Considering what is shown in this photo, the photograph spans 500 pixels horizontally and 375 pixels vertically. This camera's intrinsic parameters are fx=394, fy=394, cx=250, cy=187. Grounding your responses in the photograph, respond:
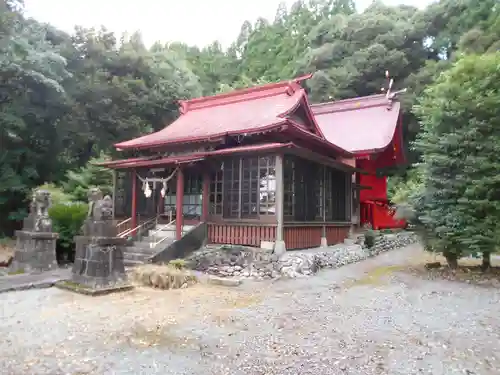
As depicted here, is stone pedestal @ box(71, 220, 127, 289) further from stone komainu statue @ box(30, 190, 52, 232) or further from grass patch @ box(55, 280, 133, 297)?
stone komainu statue @ box(30, 190, 52, 232)

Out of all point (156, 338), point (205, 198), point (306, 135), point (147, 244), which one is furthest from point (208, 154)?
point (156, 338)

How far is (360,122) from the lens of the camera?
64.2 feet

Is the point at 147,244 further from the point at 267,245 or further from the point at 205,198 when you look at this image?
the point at 267,245

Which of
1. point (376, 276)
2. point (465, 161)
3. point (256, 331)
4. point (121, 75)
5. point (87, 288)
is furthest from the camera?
point (121, 75)

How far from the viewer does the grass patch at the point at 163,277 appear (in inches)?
322

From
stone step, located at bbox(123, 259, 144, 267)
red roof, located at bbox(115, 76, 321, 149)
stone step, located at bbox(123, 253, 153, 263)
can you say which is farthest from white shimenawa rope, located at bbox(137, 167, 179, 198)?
stone step, located at bbox(123, 259, 144, 267)

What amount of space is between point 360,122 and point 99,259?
15.2 metres

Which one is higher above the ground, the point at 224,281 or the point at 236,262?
the point at 236,262

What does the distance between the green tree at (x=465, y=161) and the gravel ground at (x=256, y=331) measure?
134 centimetres

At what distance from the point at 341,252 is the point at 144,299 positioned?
6810 millimetres

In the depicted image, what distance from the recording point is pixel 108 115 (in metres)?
20.4

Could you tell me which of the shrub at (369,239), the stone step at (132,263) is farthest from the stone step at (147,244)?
the shrub at (369,239)

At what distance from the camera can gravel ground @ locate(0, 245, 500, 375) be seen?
4188mm

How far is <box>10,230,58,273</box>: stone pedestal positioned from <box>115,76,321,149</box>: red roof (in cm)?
445
